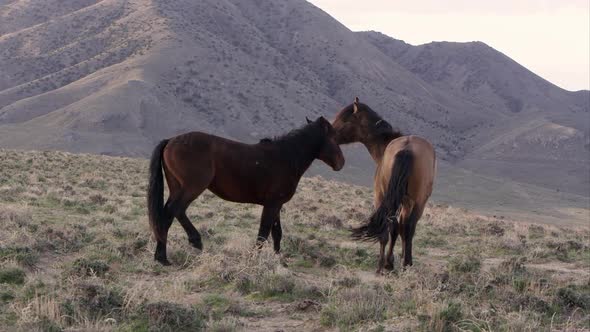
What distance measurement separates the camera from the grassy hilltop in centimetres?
586

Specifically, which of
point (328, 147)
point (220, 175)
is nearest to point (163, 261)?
point (220, 175)

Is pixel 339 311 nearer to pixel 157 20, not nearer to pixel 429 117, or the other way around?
pixel 157 20

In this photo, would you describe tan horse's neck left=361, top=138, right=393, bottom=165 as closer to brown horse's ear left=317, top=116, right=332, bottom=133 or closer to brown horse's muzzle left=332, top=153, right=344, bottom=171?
brown horse's muzzle left=332, top=153, right=344, bottom=171

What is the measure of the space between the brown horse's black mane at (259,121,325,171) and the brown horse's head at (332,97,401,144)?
1.07m

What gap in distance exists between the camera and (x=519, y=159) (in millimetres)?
91125

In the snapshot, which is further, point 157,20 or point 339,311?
point 157,20

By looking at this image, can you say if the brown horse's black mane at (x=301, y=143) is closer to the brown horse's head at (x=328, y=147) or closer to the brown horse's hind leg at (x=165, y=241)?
the brown horse's head at (x=328, y=147)

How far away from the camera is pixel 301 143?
9891 mm

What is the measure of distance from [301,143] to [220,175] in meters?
1.54

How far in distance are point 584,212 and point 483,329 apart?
51729 millimetres

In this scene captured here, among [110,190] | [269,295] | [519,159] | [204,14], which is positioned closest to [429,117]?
[519,159]

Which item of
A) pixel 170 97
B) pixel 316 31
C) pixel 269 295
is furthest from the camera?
pixel 316 31

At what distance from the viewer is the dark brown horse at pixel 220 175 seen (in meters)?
8.92

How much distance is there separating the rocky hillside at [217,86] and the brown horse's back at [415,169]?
5215 cm
